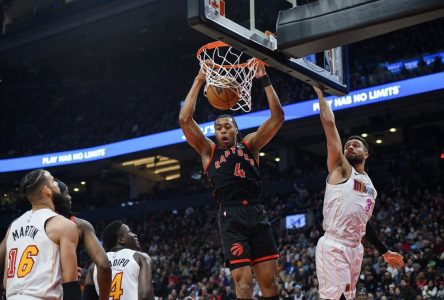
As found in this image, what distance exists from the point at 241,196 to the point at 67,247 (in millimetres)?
1975

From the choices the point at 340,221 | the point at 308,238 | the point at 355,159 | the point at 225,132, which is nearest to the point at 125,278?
the point at 225,132

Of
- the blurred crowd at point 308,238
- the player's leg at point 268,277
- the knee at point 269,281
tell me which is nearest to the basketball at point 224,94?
the player's leg at point 268,277

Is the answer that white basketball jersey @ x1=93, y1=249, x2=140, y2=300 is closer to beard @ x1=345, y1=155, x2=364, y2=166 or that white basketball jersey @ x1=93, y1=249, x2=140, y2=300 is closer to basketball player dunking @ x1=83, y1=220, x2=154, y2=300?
basketball player dunking @ x1=83, y1=220, x2=154, y2=300

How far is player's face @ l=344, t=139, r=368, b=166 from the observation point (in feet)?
20.9

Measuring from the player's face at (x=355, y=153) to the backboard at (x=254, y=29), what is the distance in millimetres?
598

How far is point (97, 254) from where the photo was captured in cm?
468

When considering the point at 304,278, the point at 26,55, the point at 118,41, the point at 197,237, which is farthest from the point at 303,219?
the point at 26,55

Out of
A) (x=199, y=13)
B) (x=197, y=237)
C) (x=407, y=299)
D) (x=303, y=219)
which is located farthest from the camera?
(x=197, y=237)

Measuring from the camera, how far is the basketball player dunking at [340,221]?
6.00m

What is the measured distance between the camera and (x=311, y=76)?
5992 mm

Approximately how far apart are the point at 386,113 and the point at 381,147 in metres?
4.07

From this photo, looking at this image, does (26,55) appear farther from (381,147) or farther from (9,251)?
(9,251)

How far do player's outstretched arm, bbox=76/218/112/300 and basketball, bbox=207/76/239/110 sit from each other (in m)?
2.07

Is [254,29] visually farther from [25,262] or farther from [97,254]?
[25,262]
